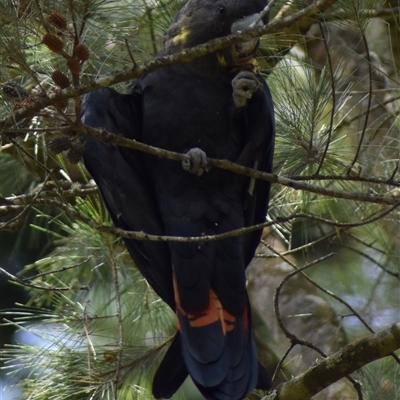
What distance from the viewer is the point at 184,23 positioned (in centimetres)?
219

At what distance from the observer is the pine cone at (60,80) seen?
1449mm

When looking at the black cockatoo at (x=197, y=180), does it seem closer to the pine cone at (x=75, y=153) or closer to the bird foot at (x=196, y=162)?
the bird foot at (x=196, y=162)

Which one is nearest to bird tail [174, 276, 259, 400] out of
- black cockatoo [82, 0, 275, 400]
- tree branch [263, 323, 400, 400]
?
black cockatoo [82, 0, 275, 400]

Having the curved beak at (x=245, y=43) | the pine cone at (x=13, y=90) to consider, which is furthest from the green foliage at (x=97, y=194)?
the curved beak at (x=245, y=43)

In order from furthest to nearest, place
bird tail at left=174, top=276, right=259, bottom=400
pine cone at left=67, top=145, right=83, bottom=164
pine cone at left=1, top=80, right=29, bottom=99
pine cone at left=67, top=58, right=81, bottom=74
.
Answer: bird tail at left=174, top=276, right=259, bottom=400 → pine cone at left=67, top=145, right=83, bottom=164 → pine cone at left=1, top=80, right=29, bottom=99 → pine cone at left=67, top=58, right=81, bottom=74

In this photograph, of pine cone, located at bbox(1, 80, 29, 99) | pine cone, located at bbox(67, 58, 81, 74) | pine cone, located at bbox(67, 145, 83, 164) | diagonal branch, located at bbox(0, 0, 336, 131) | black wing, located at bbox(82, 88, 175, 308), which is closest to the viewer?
diagonal branch, located at bbox(0, 0, 336, 131)

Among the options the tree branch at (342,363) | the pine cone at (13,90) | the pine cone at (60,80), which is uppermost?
the pine cone at (13,90)

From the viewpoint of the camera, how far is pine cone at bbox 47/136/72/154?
1.64m

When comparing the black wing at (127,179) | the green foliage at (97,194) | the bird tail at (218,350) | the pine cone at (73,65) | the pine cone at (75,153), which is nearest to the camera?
the pine cone at (73,65)

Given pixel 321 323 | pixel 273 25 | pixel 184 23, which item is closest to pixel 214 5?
pixel 184 23

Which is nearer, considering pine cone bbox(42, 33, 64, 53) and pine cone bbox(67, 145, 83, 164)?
pine cone bbox(42, 33, 64, 53)

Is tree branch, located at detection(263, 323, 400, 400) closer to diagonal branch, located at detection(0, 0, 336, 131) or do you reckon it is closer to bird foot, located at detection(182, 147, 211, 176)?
bird foot, located at detection(182, 147, 211, 176)

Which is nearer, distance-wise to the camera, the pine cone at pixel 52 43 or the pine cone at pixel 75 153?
the pine cone at pixel 52 43

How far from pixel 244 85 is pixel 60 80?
2.00 feet
